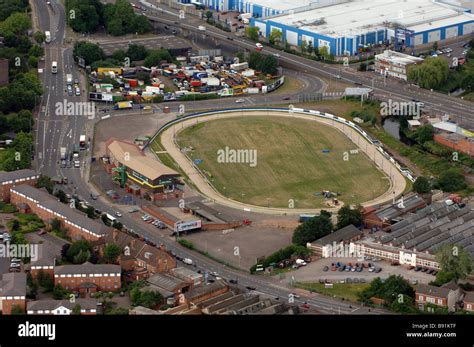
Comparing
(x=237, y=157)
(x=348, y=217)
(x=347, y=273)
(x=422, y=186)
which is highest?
(x=347, y=273)

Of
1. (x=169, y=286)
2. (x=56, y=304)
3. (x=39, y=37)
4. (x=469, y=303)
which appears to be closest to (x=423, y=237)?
(x=469, y=303)

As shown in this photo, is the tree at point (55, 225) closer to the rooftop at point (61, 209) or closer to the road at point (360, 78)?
the rooftop at point (61, 209)

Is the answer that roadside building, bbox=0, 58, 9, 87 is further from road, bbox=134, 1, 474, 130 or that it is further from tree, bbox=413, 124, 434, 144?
tree, bbox=413, 124, 434, 144

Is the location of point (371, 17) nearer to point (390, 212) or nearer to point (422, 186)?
point (422, 186)

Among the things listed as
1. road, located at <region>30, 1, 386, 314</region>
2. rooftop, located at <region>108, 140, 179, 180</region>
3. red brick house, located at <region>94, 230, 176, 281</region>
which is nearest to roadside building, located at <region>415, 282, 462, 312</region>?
road, located at <region>30, 1, 386, 314</region>

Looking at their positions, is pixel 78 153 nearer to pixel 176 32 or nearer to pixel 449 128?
pixel 449 128
